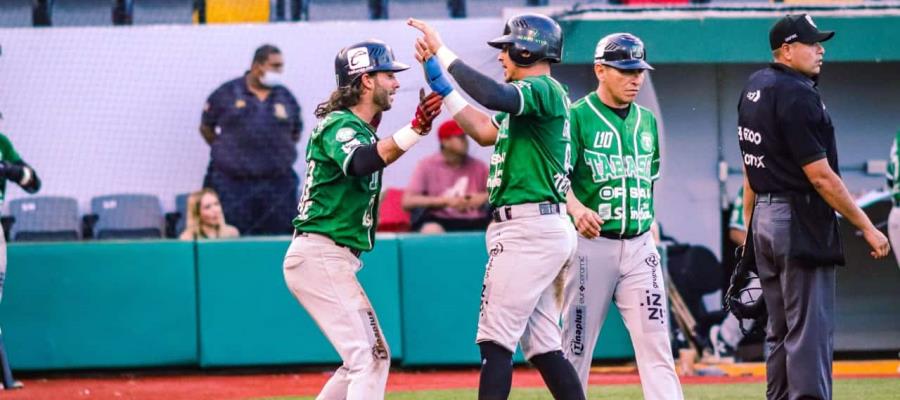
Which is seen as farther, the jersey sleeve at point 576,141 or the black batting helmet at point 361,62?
the jersey sleeve at point 576,141

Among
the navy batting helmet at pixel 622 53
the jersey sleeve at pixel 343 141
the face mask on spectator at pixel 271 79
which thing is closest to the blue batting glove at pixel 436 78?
the jersey sleeve at pixel 343 141

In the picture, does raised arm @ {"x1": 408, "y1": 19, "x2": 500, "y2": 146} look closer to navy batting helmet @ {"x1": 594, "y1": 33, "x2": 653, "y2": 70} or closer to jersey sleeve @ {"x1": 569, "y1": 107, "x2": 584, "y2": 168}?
jersey sleeve @ {"x1": 569, "y1": 107, "x2": 584, "y2": 168}

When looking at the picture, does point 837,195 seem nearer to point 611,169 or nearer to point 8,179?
point 611,169

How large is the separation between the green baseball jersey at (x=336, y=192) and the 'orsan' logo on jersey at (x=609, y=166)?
3.57 feet

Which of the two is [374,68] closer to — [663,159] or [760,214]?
[760,214]

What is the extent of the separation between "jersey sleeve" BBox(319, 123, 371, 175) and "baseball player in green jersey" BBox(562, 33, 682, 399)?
1142 millimetres

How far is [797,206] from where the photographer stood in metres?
6.31

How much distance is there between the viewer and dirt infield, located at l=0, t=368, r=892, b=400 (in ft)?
31.7

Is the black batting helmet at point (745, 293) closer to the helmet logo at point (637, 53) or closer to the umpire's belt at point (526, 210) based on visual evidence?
the helmet logo at point (637, 53)

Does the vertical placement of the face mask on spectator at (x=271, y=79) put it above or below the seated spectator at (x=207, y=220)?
above

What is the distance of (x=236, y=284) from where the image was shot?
10.9m

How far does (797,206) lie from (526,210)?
1310mm

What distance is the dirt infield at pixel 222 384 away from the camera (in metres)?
9.66

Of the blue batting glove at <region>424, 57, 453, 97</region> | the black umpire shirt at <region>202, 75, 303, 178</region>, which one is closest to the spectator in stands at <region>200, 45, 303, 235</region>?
the black umpire shirt at <region>202, 75, 303, 178</region>
